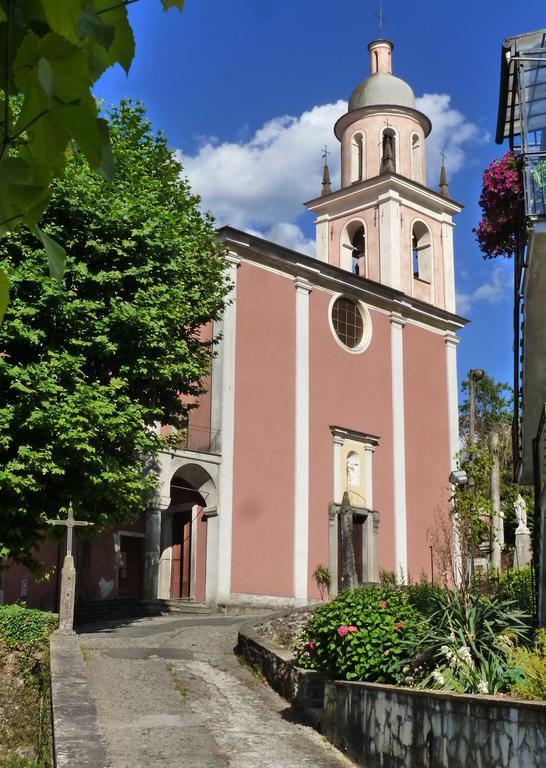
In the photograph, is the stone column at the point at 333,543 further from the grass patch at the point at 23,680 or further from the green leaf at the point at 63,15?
the green leaf at the point at 63,15

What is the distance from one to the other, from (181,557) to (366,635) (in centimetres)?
1774

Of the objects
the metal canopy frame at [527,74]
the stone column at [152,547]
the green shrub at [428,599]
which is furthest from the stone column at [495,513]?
the metal canopy frame at [527,74]

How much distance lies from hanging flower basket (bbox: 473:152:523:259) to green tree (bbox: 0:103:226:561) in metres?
6.10

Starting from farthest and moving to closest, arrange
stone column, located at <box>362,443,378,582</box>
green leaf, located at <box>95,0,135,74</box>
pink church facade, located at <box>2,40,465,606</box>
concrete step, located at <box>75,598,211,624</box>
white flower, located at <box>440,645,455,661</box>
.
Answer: stone column, located at <box>362,443,378,582</box> < pink church facade, located at <box>2,40,465,606</box> < concrete step, located at <box>75,598,211,624</box> < white flower, located at <box>440,645,455,661</box> < green leaf, located at <box>95,0,135,74</box>

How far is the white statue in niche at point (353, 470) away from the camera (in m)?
27.4

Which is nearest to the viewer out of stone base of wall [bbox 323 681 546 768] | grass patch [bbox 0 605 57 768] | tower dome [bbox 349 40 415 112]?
stone base of wall [bbox 323 681 546 768]

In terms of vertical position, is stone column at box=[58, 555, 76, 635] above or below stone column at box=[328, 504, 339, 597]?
below

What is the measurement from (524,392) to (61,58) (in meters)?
9.69

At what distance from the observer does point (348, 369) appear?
28.2m

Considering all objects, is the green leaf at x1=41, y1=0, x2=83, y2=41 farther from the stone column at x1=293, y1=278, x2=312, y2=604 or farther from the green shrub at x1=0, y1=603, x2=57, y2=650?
the stone column at x1=293, y1=278, x2=312, y2=604

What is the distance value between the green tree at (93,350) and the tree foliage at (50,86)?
12.4 m

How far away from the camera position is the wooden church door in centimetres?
2584

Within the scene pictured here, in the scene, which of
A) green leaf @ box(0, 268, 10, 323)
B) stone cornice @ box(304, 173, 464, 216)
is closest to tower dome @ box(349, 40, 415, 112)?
stone cornice @ box(304, 173, 464, 216)

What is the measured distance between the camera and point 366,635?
29.8 ft
